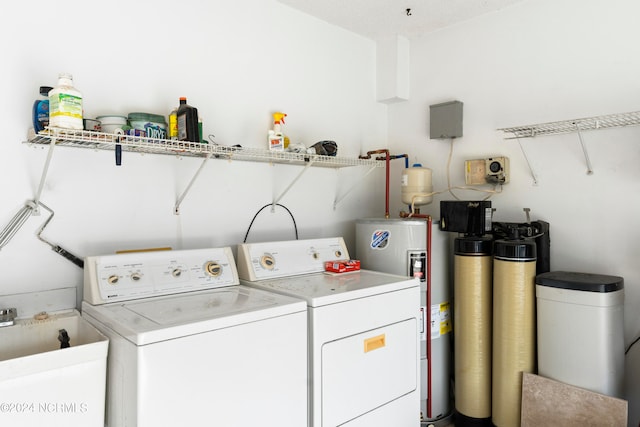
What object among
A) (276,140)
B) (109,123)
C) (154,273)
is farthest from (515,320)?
(109,123)

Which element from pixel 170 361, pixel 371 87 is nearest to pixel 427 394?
pixel 170 361

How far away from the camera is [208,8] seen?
7.23 ft

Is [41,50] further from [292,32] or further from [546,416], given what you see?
[546,416]

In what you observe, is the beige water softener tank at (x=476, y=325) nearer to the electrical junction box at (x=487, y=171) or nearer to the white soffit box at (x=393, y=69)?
the electrical junction box at (x=487, y=171)

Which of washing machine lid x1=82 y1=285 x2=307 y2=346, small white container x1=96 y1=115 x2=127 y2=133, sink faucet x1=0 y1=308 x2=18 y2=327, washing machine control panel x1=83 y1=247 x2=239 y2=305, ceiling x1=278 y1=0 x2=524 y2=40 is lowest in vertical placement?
sink faucet x1=0 y1=308 x2=18 y2=327

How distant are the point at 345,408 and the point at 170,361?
2.60 feet

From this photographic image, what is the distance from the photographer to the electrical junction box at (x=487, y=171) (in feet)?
8.27

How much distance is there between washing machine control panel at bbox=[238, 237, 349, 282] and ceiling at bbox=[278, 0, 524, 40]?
136 centimetres

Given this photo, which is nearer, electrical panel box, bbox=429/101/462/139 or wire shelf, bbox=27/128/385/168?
wire shelf, bbox=27/128/385/168

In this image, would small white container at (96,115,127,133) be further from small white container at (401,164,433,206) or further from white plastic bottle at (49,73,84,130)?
small white container at (401,164,433,206)

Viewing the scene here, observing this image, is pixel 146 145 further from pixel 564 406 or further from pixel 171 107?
pixel 564 406

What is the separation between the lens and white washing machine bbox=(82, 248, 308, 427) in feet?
4.27

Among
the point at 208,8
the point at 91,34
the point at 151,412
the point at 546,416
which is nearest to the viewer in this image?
the point at 151,412

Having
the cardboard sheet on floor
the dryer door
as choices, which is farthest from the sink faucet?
the cardboard sheet on floor
